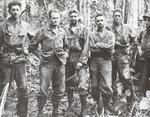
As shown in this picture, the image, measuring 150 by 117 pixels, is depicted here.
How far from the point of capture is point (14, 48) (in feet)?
27.1

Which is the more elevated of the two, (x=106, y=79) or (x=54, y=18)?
(x=54, y=18)

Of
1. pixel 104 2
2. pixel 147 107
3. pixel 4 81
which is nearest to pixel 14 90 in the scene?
pixel 4 81

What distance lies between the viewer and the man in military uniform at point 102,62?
28.8 ft

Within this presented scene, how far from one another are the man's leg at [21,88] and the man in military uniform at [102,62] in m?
1.41

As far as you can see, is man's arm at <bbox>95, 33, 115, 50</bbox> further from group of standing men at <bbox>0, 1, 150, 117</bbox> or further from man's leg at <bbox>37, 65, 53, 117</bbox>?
man's leg at <bbox>37, 65, 53, 117</bbox>

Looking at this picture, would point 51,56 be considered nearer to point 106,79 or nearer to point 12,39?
point 12,39

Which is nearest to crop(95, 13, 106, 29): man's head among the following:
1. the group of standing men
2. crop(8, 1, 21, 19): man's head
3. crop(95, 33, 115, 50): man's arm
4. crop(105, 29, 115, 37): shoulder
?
the group of standing men

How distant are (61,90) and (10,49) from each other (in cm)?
127

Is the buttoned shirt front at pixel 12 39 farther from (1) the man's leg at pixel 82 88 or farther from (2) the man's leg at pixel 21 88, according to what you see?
(1) the man's leg at pixel 82 88

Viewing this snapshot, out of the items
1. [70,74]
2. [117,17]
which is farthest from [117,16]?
[70,74]

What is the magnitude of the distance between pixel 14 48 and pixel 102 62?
178 centimetres

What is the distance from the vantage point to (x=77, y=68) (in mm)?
8797

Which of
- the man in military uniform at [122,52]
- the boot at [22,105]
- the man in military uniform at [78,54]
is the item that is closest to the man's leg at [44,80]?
the boot at [22,105]

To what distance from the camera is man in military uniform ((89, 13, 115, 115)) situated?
8789 millimetres
